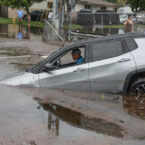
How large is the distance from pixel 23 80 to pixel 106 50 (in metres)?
2.19

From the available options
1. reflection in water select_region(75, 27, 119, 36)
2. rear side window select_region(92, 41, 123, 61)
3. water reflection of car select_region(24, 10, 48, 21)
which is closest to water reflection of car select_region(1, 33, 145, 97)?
rear side window select_region(92, 41, 123, 61)

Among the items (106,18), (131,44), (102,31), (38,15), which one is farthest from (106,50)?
(38,15)

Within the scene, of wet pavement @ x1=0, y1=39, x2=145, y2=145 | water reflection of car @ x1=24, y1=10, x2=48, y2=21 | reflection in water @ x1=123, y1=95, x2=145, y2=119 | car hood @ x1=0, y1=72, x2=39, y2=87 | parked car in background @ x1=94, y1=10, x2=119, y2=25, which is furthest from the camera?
water reflection of car @ x1=24, y1=10, x2=48, y2=21

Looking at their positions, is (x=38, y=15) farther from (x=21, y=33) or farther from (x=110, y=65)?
(x=110, y=65)

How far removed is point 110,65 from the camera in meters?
7.93

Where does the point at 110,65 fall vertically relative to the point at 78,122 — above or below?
above

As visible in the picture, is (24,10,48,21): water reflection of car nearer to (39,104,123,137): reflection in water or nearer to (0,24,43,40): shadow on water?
(0,24,43,40): shadow on water

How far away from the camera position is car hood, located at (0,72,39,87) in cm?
827

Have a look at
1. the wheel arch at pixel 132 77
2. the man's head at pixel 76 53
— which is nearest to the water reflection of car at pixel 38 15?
the man's head at pixel 76 53

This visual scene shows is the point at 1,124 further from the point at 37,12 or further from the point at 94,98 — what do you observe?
the point at 37,12

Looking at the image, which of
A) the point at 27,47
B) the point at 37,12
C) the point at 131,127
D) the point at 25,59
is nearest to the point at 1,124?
the point at 131,127

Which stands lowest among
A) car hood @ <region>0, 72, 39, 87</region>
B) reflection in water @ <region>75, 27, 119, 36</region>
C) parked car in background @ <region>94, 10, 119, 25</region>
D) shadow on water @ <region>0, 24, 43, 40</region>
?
shadow on water @ <region>0, 24, 43, 40</region>

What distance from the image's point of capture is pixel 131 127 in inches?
240

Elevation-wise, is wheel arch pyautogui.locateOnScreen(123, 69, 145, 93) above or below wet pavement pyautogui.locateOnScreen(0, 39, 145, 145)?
above
